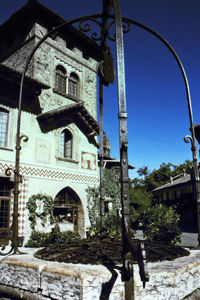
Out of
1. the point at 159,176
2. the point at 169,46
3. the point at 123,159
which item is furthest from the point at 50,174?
the point at 159,176

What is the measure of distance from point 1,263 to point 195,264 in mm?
2652

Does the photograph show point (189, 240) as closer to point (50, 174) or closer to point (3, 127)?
point (50, 174)

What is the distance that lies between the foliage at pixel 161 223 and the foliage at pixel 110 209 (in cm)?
109

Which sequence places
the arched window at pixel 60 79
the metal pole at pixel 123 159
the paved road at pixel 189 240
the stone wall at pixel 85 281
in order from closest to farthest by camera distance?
the metal pole at pixel 123 159 < the stone wall at pixel 85 281 < the paved road at pixel 189 240 < the arched window at pixel 60 79

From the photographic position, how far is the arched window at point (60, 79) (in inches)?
546

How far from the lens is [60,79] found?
14094 mm

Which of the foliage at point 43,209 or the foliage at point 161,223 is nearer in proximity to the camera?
the foliage at point 161,223

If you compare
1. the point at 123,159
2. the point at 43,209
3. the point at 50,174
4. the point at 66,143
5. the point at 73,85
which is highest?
the point at 73,85

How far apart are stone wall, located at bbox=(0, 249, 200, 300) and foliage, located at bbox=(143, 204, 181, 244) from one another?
3713 millimetres

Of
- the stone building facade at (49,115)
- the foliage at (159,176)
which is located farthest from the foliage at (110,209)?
the foliage at (159,176)

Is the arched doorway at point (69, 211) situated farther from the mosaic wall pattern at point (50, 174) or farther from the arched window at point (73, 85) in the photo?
the arched window at point (73, 85)

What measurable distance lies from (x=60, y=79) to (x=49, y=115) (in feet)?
11.6

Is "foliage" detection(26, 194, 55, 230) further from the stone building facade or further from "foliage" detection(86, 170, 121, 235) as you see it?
"foliage" detection(86, 170, 121, 235)

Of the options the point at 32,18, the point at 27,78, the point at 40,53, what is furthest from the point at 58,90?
the point at 32,18
